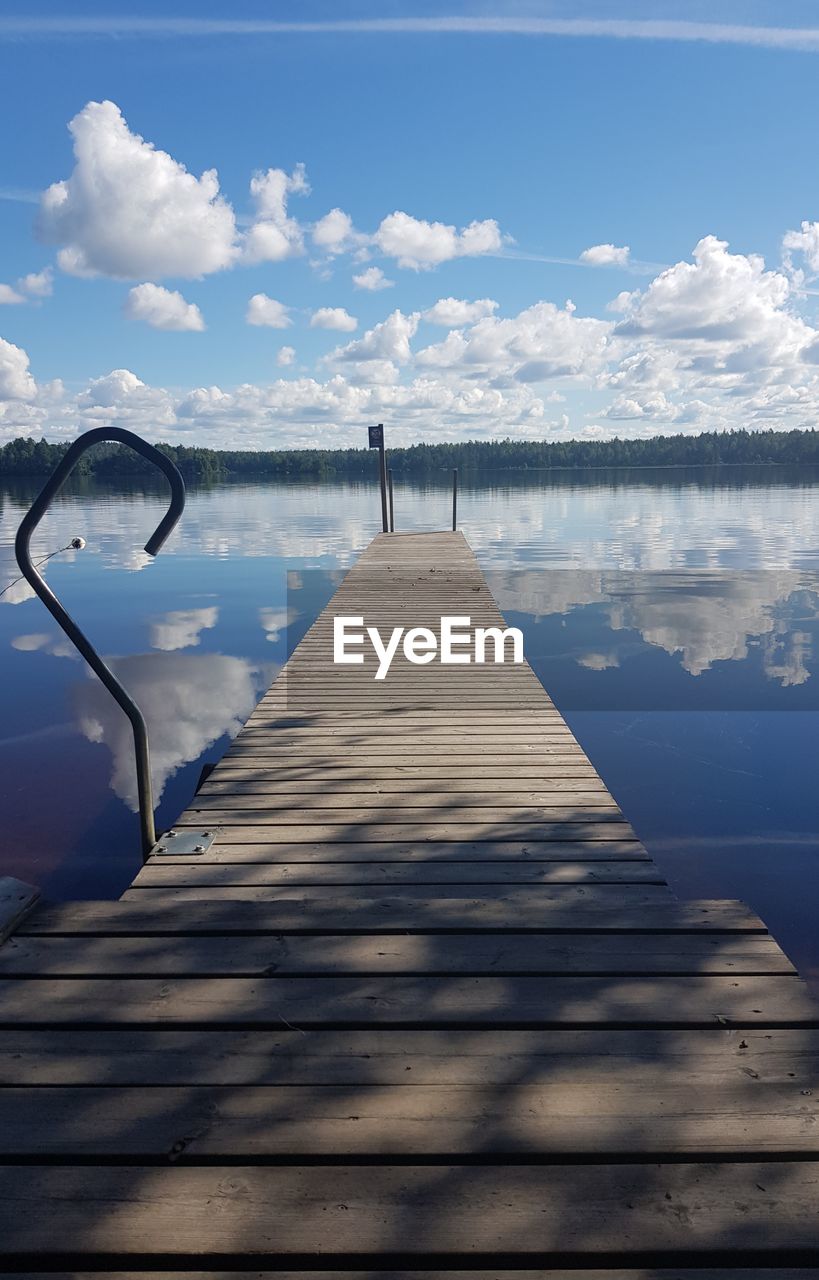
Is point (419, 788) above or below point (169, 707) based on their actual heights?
above

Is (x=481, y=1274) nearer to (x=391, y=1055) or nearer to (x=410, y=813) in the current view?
(x=391, y=1055)

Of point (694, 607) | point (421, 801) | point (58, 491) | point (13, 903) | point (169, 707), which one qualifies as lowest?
point (169, 707)

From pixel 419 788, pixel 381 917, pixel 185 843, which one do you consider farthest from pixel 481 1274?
pixel 419 788

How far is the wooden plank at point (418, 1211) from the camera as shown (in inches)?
52.2

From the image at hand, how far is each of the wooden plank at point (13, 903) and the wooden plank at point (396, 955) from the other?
0.06 metres

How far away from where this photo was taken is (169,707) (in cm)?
849

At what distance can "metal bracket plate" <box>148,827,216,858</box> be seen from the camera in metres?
3.00

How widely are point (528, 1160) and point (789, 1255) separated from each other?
1.47 feet

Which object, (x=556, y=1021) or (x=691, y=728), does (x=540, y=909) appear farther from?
(x=691, y=728)

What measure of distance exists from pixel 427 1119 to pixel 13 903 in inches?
57.0

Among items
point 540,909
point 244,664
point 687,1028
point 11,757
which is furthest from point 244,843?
point 244,664

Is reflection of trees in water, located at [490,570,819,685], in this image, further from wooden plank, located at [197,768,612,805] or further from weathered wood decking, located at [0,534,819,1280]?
weathered wood decking, located at [0,534,819,1280]

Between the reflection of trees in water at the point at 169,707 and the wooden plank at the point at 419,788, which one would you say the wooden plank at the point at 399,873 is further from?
the reflection of trees in water at the point at 169,707

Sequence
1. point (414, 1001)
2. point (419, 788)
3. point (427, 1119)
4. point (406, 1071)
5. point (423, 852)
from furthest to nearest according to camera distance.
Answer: point (419, 788), point (423, 852), point (414, 1001), point (406, 1071), point (427, 1119)
